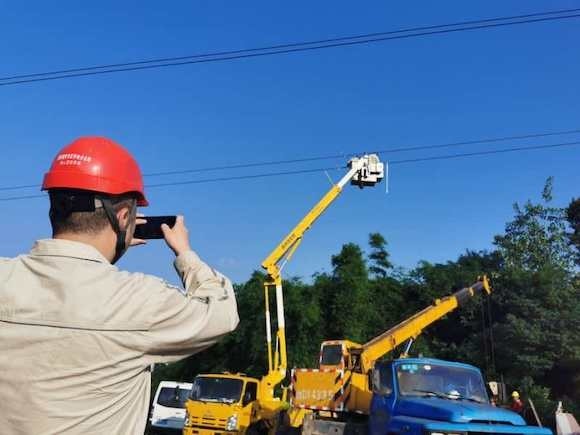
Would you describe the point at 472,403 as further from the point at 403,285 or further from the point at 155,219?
the point at 403,285

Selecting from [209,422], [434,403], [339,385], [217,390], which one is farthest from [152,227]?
[217,390]

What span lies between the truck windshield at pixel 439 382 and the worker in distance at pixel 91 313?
948 cm

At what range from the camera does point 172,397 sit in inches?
945

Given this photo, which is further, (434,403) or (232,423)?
(232,423)

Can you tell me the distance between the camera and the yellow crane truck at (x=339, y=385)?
1445 centimetres

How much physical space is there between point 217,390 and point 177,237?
1607 centimetres

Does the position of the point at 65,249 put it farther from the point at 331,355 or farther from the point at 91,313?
the point at 331,355

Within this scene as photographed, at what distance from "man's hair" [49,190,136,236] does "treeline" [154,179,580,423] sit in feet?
83.6

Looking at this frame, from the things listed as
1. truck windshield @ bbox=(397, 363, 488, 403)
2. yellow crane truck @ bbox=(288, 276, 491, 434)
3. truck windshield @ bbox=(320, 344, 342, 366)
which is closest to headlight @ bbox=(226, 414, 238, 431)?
yellow crane truck @ bbox=(288, 276, 491, 434)

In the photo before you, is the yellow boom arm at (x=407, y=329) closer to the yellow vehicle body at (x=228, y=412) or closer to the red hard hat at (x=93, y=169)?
the yellow vehicle body at (x=228, y=412)

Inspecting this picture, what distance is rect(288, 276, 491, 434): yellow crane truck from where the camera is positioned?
47.4 ft

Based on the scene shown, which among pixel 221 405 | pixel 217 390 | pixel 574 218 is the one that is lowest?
pixel 221 405

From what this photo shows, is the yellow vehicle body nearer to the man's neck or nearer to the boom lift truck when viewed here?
the boom lift truck

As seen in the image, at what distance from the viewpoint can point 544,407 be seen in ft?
80.3
